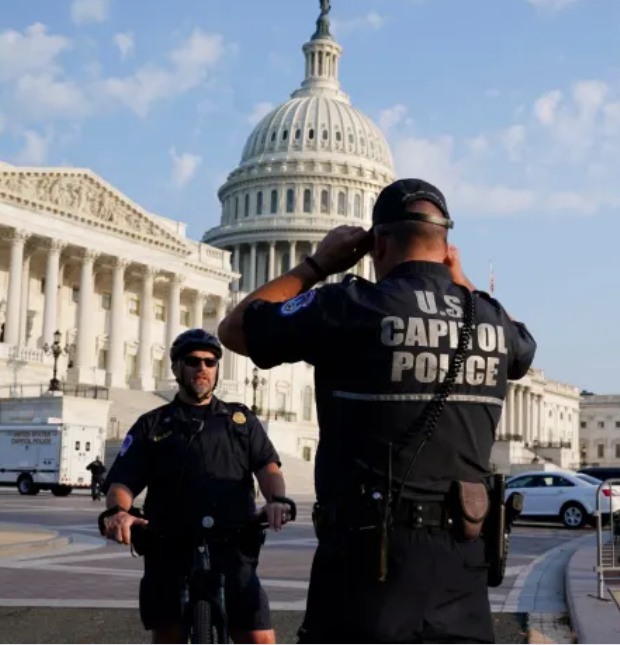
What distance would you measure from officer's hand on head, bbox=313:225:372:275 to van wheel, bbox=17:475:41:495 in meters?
38.6

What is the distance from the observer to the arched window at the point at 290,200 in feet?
438

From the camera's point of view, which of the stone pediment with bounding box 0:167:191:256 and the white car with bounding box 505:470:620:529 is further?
the stone pediment with bounding box 0:167:191:256

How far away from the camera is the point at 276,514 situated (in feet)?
18.4

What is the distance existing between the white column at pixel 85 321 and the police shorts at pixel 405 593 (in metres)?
66.6

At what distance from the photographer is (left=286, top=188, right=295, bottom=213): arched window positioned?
133625mm

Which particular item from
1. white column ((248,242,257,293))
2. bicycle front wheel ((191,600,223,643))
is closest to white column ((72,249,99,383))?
white column ((248,242,257,293))

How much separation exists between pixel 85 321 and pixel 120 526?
65.7 meters

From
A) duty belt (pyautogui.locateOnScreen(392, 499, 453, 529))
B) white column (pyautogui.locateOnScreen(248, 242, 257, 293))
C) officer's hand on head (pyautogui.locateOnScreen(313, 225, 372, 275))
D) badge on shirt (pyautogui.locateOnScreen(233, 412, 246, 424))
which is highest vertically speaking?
white column (pyautogui.locateOnScreen(248, 242, 257, 293))

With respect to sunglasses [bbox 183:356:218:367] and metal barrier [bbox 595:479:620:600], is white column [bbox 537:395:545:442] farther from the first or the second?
sunglasses [bbox 183:356:218:367]

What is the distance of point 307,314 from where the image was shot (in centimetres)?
391

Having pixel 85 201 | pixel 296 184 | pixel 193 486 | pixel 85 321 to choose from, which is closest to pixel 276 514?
pixel 193 486

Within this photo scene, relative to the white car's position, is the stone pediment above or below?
above

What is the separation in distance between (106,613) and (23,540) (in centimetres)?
742

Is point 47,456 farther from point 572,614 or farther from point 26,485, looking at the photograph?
point 572,614
